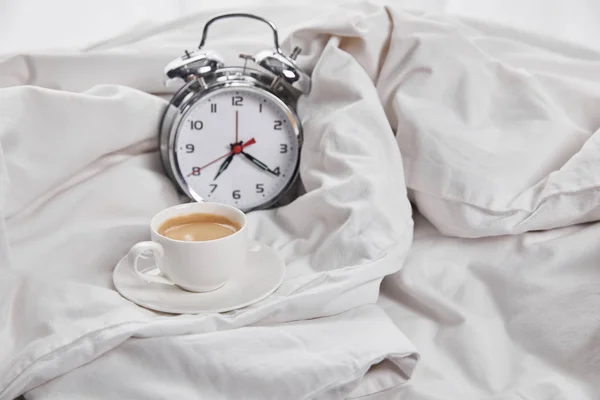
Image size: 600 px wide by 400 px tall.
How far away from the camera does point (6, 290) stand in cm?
78

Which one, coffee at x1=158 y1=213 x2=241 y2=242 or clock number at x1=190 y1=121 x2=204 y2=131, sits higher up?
clock number at x1=190 y1=121 x2=204 y2=131

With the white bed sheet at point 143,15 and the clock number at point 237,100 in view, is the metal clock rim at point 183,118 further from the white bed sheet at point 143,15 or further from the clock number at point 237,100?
the white bed sheet at point 143,15

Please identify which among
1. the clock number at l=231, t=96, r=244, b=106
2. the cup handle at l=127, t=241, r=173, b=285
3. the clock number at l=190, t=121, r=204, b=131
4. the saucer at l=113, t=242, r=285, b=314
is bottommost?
the saucer at l=113, t=242, r=285, b=314

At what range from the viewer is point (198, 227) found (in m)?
0.84

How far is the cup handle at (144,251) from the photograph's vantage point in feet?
2.58

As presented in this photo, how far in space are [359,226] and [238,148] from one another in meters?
0.23

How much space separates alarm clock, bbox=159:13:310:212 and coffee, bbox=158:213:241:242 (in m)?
0.14

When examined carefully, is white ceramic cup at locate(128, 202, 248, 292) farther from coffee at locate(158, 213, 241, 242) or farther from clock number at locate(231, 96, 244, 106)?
clock number at locate(231, 96, 244, 106)

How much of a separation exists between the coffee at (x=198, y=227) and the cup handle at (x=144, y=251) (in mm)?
28

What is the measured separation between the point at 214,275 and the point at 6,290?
21cm

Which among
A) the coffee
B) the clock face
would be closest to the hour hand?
the clock face

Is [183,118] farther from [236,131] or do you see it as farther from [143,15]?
[143,15]

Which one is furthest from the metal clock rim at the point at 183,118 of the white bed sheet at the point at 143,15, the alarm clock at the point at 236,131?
the white bed sheet at the point at 143,15

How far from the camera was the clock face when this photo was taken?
98 cm
